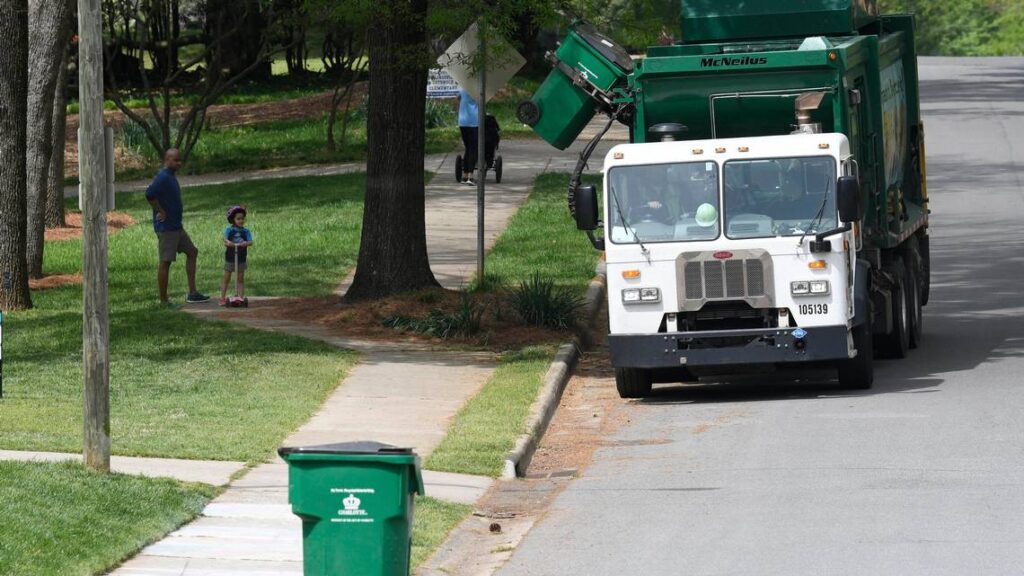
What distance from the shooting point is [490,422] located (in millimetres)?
13359

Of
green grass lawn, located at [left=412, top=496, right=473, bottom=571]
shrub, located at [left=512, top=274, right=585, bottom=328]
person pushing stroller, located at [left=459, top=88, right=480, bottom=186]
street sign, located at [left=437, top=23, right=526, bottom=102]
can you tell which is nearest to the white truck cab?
shrub, located at [left=512, top=274, right=585, bottom=328]

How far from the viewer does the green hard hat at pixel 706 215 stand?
569 inches

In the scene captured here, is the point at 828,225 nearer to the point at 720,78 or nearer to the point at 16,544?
the point at 720,78

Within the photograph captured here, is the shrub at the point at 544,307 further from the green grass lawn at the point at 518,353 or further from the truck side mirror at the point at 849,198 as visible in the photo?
the truck side mirror at the point at 849,198

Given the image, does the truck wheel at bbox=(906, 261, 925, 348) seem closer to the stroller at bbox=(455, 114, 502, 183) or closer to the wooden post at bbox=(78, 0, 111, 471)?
the wooden post at bbox=(78, 0, 111, 471)

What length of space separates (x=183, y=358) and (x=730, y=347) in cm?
528

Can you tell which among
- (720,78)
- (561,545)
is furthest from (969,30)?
(561,545)

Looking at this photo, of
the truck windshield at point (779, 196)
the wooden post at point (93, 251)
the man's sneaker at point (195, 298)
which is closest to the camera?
the wooden post at point (93, 251)

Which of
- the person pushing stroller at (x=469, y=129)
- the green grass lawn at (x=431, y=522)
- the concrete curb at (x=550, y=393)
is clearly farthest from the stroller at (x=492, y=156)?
the green grass lawn at (x=431, y=522)

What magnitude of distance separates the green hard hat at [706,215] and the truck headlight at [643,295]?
2.27 feet

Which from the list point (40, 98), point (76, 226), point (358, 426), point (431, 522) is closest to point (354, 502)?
point (431, 522)

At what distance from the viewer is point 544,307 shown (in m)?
18.0

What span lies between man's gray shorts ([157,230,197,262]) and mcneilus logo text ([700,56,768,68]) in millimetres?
7169

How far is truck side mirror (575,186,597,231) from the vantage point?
14539 millimetres
